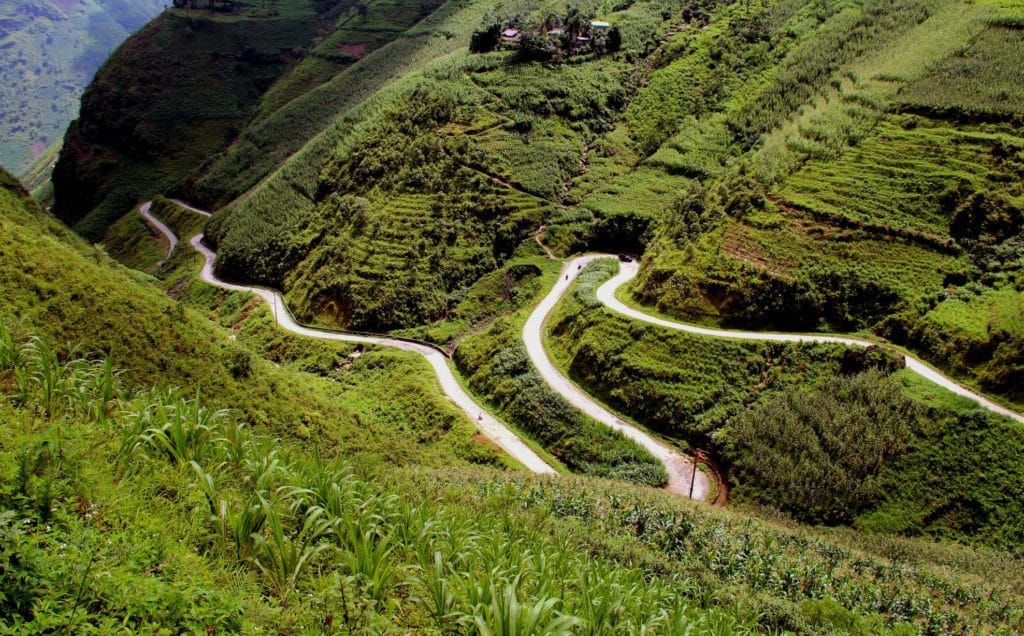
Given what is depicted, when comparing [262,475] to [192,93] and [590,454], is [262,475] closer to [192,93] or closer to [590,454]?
[590,454]

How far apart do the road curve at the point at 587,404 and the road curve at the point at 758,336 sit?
4918 mm

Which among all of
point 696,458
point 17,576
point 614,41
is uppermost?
point 614,41

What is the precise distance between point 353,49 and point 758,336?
124m

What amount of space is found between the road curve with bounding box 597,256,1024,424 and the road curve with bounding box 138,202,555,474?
486 inches

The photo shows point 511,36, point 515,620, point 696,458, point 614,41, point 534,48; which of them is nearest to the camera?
point 515,620

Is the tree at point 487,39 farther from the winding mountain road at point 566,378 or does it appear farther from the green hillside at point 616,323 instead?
the winding mountain road at point 566,378

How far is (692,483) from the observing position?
1254 inches

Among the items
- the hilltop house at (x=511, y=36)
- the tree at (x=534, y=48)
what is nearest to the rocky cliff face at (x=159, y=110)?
the hilltop house at (x=511, y=36)

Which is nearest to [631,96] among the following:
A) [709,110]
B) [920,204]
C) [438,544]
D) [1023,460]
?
[709,110]

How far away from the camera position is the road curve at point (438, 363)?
3747 centimetres

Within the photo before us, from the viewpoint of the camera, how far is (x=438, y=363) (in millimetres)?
Result: 48625

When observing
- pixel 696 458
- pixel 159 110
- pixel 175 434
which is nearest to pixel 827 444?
pixel 696 458

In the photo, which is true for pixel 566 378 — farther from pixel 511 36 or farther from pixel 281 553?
pixel 511 36

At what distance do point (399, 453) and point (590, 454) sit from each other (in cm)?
1205
